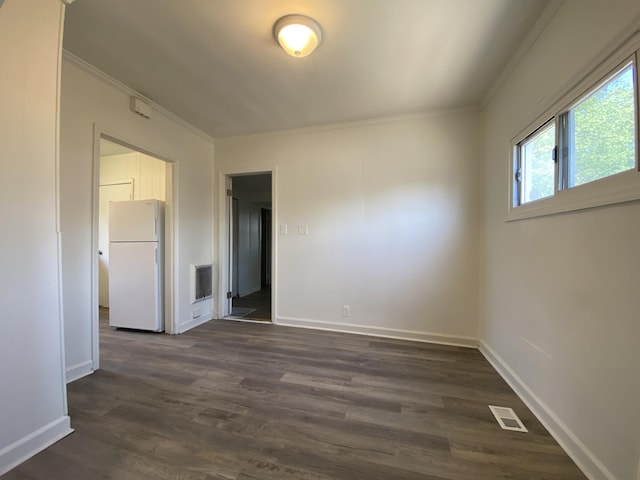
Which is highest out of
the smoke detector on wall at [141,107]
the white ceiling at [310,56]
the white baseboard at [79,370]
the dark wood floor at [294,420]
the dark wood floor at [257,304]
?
the white ceiling at [310,56]

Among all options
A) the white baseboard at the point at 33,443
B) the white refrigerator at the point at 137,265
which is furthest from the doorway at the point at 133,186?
the white baseboard at the point at 33,443

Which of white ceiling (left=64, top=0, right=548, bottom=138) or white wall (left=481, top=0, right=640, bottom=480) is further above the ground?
white ceiling (left=64, top=0, right=548, bottom=138)

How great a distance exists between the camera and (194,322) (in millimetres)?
3447

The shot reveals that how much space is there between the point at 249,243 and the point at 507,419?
5.20 metres

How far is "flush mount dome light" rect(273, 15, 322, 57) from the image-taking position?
66.1 inches

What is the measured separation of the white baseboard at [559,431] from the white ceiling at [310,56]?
251 cm

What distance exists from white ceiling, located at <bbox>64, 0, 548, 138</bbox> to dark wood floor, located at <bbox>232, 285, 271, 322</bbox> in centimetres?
282

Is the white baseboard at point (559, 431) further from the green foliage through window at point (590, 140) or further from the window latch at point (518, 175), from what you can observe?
the window latch at point (518, 175)

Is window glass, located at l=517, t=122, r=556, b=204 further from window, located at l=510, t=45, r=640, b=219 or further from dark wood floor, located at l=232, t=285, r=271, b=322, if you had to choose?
dark wood floor, located at l=232, t=285, r=271, b=322

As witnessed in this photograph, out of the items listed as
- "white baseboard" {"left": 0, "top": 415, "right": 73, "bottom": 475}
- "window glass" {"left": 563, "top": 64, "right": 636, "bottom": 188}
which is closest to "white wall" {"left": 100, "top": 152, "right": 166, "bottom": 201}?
"white baseboard" {"left": 0, "top": 415, "right": 73, "bottom": 475}

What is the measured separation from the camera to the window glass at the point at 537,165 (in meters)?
1.72

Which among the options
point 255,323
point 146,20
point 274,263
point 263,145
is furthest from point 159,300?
point 146,20

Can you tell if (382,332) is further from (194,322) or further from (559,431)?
(194,322)

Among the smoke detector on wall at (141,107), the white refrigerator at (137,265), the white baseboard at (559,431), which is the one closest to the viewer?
the white baseboard at (559,431)
